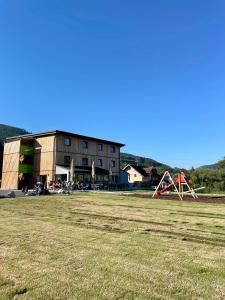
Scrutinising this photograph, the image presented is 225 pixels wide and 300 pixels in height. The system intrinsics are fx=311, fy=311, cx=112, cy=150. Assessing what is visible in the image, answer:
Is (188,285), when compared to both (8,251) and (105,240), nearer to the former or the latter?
(105,240)

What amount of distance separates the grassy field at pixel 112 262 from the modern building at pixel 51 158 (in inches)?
1383

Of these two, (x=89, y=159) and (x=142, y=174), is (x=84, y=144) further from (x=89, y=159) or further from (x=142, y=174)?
(x=142, y=174)

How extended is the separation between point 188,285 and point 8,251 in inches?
142

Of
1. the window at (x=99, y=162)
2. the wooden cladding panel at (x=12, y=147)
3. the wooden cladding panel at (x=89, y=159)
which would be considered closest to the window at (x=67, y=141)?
the wooden cladding panel at (x=89, y=159)

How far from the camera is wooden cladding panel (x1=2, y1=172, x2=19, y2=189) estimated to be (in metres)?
47.8

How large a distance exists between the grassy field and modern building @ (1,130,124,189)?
115ft

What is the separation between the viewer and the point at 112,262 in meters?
5.41

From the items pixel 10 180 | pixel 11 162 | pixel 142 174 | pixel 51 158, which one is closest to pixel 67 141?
pixel 51 158

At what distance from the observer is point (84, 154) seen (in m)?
49.1

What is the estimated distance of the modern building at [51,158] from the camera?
4509cm

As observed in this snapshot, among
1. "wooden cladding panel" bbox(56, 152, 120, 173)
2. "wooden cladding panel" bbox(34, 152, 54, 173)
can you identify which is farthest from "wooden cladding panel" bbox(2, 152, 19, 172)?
"wooden cladding panel" bbox(56, 152, 120, 173)

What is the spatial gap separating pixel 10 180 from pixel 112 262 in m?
46.5

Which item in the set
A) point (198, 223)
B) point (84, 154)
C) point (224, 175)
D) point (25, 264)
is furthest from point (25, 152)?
point (25, 264)

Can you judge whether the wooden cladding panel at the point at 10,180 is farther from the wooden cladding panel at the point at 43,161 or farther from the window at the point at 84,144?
the window at the point at 84,144
